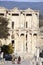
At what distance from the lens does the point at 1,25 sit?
12.7ft

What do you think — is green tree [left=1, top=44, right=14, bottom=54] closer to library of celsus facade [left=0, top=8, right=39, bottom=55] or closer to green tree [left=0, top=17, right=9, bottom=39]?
library of celsus facade [left=0, top=8, right=39, bottom=55]

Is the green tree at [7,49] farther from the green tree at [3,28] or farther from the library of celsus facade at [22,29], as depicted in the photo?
the green tree at [3,28]

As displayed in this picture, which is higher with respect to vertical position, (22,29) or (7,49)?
(22,29)

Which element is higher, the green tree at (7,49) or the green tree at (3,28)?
the green tree at (3,28)

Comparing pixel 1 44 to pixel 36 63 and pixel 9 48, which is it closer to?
pixel 9 48

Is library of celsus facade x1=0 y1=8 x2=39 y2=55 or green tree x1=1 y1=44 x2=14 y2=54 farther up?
library of celsus facade x1=0 y1=8 x2=39 y2=55

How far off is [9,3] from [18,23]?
345 millimetres

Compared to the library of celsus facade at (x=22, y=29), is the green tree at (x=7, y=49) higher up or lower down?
lower down

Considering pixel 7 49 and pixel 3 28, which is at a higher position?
pixel 3 28

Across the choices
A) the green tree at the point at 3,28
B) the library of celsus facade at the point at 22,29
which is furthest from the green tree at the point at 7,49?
the green tree at the point at 3,28

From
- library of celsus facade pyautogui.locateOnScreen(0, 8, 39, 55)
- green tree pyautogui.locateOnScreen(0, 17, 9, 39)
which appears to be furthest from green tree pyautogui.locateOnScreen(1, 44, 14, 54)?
green tree pyautogui.locateOnScreen(0, 17, 9, 39)

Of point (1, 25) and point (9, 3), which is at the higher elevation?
point (9, 3)

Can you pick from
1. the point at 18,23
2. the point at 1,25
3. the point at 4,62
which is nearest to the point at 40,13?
the point at 18,23

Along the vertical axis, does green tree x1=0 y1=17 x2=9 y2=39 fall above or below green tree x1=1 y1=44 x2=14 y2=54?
above
